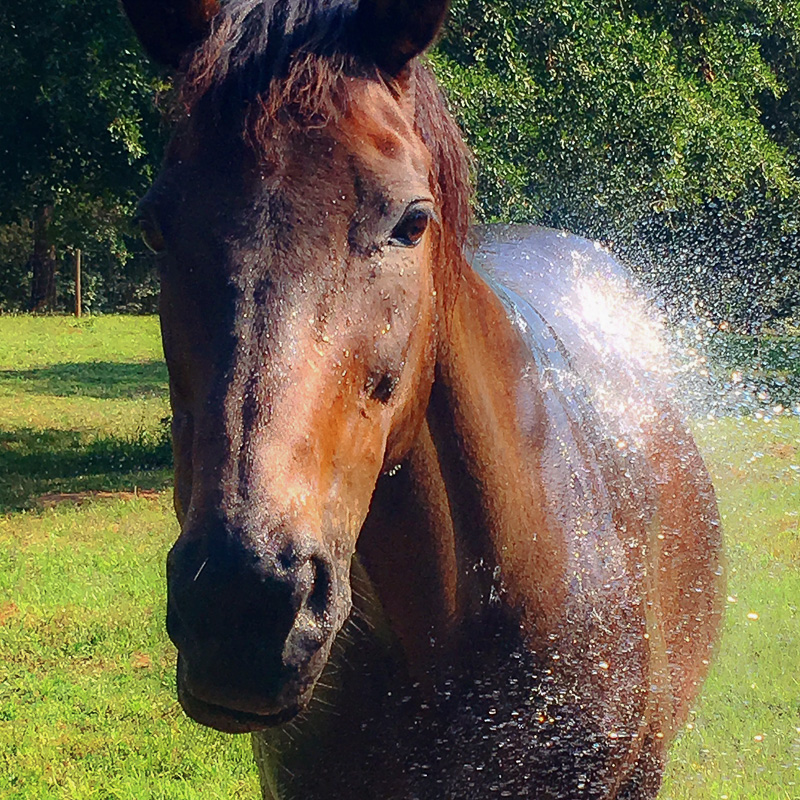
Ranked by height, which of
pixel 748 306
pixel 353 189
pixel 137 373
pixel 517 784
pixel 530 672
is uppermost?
pixel 353 189

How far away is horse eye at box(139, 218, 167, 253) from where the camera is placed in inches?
69.3

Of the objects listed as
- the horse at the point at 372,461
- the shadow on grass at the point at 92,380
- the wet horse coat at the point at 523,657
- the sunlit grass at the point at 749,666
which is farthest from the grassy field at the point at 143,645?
the shadow on grass at the point at 92,380

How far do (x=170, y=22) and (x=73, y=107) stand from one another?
6237 mm

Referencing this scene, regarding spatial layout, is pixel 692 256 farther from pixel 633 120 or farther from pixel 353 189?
pixel 353 189

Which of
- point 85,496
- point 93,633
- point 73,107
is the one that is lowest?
point 85,496

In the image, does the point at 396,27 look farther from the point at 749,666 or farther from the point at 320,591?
the point at 749,666

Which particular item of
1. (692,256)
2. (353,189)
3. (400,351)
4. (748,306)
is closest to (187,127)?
(353,189)

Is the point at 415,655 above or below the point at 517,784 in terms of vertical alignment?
above

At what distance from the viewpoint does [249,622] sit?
146cm

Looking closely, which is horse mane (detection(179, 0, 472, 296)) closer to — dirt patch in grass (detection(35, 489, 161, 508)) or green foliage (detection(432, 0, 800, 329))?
green foliage (detection(432, 0, 800, 329))

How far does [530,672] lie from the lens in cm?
217

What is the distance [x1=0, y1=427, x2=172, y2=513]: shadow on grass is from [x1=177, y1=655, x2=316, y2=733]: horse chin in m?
6.82

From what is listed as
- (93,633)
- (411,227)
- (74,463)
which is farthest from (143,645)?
(74,463)

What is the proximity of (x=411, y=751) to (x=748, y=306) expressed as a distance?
1195 cm
